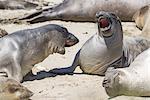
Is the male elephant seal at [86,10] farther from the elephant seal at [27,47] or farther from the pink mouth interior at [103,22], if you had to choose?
the pink mouth interior at [103,22]

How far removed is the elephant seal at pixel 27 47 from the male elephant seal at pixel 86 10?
105 inches

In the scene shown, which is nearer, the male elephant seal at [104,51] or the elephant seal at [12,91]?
the elephant seal at [12,91]

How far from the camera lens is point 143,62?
4.94 metres

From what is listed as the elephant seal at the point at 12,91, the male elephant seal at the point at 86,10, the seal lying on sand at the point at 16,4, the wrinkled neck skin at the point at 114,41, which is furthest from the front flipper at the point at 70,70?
the seal lying on sand at the point at 16,4

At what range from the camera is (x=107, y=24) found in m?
5.45

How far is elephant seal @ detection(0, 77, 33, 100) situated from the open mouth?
108cm

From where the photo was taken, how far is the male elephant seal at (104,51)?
5.48 meters

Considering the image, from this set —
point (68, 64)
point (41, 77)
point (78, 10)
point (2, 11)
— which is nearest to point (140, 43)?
point (68, 64)

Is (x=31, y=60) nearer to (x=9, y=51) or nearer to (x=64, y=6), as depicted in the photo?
(x=9, y=51)

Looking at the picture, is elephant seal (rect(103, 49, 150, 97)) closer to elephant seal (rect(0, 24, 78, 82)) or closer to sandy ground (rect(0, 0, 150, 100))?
sandy ground (rect(0, 0, 150, 100))

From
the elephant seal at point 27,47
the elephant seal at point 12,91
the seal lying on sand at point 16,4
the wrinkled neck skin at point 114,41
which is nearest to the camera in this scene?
the elephant seal at point 12,91

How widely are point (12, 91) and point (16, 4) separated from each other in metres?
5.24

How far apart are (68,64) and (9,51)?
3.29ft

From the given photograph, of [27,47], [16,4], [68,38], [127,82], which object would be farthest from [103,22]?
[16,4]
